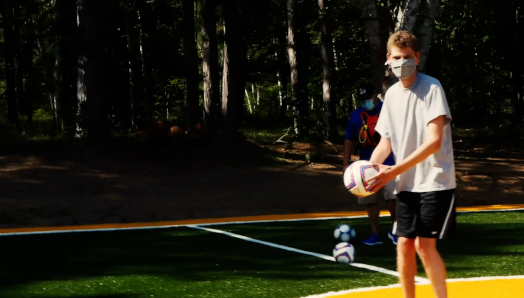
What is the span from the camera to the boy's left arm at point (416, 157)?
5508mm

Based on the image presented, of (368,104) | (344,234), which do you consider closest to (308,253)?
(344,234)

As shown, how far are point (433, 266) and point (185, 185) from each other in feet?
46.5

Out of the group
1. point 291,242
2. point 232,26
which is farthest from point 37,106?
point 291,242

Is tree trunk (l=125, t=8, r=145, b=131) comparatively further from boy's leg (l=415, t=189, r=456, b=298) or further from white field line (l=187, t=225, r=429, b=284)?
boy's leg (l=415, t=189, r=456, b=298)

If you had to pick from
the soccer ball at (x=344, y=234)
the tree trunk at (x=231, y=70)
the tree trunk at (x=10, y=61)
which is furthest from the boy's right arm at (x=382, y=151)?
the tree trunk at (x=10, y=61)

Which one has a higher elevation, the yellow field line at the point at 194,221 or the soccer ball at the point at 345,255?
the soccer ball at the point at 345,255

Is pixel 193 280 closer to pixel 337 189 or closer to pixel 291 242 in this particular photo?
pixel 291 242

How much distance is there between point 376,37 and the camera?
2042cm

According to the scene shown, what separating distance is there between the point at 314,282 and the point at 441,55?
2759cm

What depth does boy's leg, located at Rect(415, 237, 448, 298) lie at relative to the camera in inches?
226

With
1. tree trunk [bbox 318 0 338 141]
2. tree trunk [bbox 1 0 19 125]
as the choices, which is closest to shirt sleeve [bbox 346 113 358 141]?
tree trunk [bbox 318 0 338 141]

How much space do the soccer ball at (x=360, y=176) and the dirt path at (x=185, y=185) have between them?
35.7 feet

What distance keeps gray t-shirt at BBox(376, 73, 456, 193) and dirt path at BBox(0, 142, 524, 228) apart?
11.0 m

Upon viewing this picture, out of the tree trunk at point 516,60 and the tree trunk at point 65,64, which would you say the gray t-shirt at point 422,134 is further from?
the tree trunk at point 516,60
